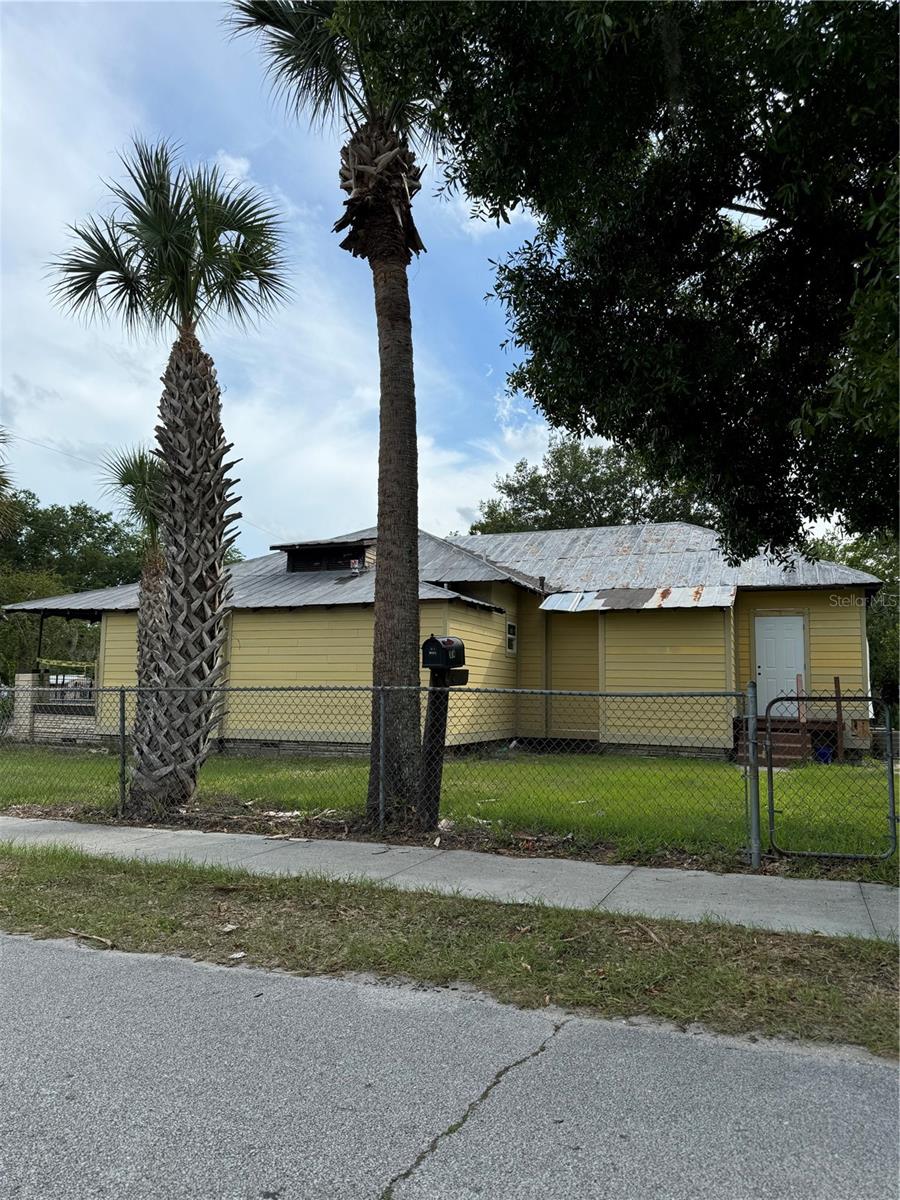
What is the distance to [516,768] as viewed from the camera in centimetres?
1312

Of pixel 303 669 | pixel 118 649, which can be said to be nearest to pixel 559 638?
pixel 303 669

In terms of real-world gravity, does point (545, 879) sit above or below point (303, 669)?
below

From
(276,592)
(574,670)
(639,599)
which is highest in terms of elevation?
(276,592)

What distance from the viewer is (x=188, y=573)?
9273 mm

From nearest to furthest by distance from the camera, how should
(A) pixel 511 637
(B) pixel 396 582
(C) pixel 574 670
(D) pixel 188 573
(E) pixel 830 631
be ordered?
(B) pixel 396 582
(D) pixel 188 573
(E) pixel 830 631
(C) pixel 574 670
(A) pixel 511 637

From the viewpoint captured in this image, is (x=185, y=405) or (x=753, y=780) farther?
(x=185, y=405)

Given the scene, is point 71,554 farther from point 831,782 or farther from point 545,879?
point 545,879

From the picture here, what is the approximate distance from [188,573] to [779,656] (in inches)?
479

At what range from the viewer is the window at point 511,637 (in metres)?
18.3

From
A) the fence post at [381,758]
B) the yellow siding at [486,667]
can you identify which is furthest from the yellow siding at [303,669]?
the fence post at [381,758]

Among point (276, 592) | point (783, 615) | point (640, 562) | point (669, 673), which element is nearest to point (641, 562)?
point (640, 562)

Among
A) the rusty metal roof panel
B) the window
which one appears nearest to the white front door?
the rusty metal roof panel

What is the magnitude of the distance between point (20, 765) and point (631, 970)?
12.7 metres

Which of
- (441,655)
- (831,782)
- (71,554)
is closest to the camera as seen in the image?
(441,655)
